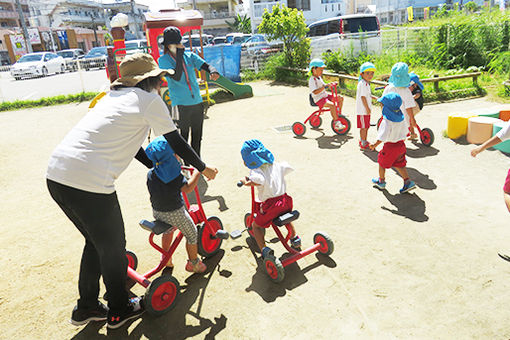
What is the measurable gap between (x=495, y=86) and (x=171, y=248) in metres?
10.1

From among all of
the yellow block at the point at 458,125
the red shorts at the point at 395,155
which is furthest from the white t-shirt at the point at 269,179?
the yellow block at the point at 458,125

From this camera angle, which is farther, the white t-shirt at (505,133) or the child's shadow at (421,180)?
the child's shadow at (421,180)

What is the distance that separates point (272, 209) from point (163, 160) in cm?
105

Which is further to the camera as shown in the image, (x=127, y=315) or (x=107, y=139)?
(x=127, y=315)

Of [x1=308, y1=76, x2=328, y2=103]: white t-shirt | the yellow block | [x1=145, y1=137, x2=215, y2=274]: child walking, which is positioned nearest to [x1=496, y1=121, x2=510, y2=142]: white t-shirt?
[x1=145, y1=137, x2=215, y2=274]: child walking

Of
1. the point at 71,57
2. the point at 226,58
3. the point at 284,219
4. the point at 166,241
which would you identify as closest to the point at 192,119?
the point at 166,241

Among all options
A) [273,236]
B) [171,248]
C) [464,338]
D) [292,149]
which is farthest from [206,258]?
[292,149]

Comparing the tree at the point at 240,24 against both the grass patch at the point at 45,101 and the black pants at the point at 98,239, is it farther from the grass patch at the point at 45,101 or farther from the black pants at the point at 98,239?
the black pants at the point at 98,239

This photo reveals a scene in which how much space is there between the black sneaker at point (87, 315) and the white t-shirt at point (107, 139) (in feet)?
3.38

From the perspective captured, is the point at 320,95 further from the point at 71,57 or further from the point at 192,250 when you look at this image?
the point at 71,57

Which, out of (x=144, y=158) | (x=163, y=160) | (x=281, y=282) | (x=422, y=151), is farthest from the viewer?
(x=422, y=151)

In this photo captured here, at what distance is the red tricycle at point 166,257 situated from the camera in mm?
2832

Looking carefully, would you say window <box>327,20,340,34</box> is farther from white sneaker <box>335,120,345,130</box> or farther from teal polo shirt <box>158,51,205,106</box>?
teal polo shirt <box>158,51,205,106</box>

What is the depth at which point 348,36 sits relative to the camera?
13750mm
